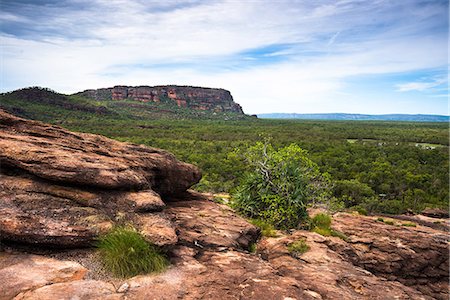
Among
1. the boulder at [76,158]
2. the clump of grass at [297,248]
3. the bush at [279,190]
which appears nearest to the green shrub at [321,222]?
the bush at [279,190]

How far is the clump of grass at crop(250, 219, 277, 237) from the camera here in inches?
417

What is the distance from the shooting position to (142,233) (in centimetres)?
658

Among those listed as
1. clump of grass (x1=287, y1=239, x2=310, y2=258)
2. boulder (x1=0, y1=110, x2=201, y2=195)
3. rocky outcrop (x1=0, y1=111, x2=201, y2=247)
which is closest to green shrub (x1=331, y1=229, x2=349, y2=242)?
clump of grass (x1=287, y1=239, x2=310, y2=258)

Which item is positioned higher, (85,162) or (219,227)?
(85,162)

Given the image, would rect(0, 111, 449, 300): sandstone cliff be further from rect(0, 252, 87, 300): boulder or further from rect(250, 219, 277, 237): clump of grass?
rect(250, 219, 277, 237): clump of grass

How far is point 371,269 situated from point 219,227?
5695 mm

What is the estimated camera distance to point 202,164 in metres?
40.9

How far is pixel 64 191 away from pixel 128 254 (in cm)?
230

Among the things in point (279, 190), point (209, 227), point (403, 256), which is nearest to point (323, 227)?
point (279, 190)

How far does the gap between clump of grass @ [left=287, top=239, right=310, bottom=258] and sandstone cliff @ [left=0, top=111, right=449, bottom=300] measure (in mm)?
123

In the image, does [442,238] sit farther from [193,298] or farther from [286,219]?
[193,298]

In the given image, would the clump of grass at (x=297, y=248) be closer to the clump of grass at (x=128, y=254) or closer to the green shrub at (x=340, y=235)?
the green shrub at (x=340, y=235)

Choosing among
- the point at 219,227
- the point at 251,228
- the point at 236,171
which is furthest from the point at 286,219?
the point at 236,171

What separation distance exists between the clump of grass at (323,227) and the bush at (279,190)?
1.79ft
